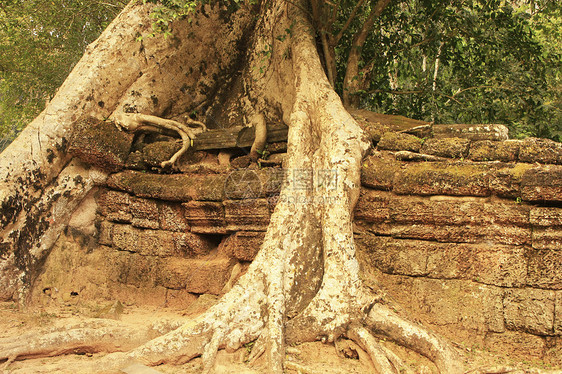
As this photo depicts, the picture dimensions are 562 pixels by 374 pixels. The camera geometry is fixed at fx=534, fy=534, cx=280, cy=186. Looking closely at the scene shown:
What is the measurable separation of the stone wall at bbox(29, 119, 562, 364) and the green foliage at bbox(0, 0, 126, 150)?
4.44 m

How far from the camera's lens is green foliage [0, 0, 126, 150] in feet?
27.1

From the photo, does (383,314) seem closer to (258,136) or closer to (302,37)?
(258,136)

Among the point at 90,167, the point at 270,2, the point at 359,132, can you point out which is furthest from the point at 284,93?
the point at 90,167

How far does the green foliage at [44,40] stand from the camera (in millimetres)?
8266

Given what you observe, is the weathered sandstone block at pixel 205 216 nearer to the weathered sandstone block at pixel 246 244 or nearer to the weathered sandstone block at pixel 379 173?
the weathered sandstone block at pixel 246 244

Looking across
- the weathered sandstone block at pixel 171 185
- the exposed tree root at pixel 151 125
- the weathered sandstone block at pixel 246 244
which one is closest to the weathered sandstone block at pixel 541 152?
the weathered sandstone block at pixel 246 244

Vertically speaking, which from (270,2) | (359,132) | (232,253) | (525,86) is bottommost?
(232,253)

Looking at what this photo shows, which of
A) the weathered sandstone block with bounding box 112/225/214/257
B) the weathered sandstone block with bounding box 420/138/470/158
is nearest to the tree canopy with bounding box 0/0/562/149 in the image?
the weathered sandstone block with bounding box 420/138/470/158

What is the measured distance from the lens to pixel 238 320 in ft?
11.4

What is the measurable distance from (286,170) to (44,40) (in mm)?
6531

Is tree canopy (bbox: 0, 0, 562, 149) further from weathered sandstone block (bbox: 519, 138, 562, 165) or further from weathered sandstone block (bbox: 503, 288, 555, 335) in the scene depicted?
weathered sandstone block (bbox: 503, 288, 555, 335)

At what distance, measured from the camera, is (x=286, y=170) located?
4293 mm

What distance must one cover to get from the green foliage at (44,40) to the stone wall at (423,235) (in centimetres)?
444

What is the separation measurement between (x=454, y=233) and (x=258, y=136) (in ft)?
6.85
